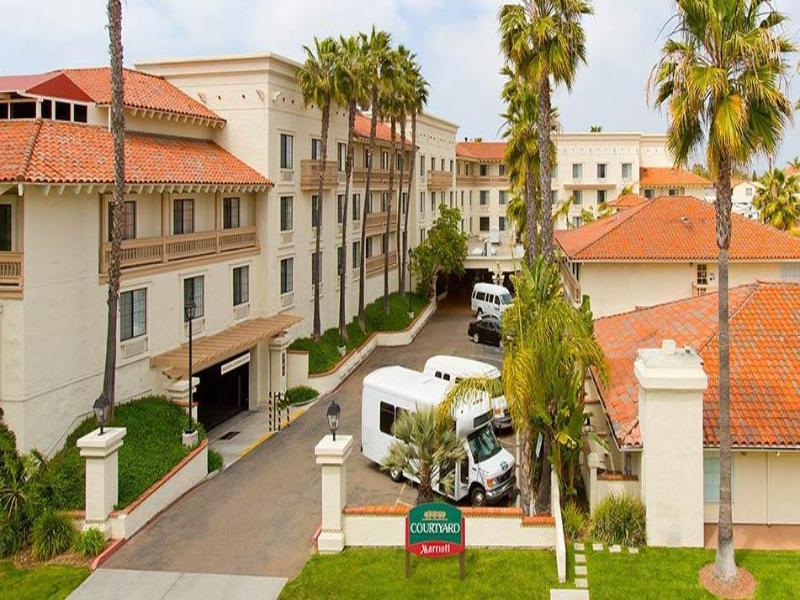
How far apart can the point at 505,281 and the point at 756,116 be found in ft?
171

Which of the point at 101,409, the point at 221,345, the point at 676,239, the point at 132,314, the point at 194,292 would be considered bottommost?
the point at 101,409

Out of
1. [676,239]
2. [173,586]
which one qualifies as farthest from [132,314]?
[676,239]

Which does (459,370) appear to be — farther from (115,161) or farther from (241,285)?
(115,161)

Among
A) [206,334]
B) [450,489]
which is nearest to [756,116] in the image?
[450,489]

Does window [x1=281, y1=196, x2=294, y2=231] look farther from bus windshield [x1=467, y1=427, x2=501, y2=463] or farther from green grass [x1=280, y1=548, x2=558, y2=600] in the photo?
green grass [x1=280, y1=548, x2=558, y2=600]

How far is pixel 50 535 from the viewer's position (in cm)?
1798

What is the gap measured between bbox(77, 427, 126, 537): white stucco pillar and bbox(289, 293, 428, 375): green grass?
16.9m

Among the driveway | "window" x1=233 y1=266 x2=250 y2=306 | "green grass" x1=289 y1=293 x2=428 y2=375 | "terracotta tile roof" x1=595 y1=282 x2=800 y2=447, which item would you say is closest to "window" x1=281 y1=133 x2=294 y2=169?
"window" x1=233 y1=266 x2=250 y2=306

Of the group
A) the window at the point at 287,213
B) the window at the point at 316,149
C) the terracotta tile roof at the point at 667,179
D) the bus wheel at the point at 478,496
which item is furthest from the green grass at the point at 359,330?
the terracotta tile roof at the point at 667,179

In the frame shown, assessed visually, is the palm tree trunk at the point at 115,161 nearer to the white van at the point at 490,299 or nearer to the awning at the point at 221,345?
the awning at the point at 221,345

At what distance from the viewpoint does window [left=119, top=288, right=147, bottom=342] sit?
24.4m

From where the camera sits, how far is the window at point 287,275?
118 feet

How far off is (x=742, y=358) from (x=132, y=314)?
59.1 ft

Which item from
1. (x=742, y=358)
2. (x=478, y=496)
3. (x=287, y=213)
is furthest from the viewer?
(x=287, y=213)
